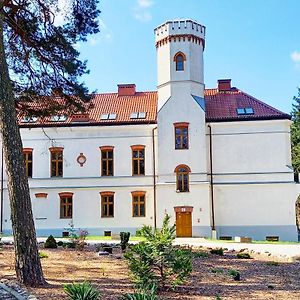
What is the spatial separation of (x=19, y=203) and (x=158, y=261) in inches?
112

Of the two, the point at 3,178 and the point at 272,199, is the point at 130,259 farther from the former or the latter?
the point at 3,178

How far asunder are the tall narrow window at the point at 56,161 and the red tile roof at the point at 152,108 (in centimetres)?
172

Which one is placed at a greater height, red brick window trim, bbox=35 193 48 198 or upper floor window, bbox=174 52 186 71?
upper floor window, bbox=174 52 186 71

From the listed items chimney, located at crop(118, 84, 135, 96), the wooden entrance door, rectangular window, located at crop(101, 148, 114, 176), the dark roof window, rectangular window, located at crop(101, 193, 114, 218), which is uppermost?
chimney, located at crop(118, 84, 135, 96)

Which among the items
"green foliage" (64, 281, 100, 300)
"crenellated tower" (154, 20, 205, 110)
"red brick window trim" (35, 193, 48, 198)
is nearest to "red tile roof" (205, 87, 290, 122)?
"crenellated tower" (154, 20, 205, 110)

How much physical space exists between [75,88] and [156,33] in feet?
59.5

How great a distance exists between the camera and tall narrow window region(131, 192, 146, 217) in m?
29.4

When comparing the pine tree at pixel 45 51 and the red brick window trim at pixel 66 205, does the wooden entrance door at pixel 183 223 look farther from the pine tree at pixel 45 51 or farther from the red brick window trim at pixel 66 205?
the pine tree at pixel 45 51

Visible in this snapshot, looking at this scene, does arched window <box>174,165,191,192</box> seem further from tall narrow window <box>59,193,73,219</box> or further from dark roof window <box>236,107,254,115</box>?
tall narrow window <box>59,193,73,219</box>

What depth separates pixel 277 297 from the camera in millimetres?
8133

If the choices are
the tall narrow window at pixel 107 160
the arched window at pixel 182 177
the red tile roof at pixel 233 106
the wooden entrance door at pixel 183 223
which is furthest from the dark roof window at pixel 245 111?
the tall narrow window at pixel 107 160

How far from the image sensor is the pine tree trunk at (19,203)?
8.65 meters

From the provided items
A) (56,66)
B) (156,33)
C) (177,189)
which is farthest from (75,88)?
(156,33)

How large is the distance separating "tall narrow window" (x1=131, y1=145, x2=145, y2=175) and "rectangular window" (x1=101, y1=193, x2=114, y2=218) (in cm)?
220
